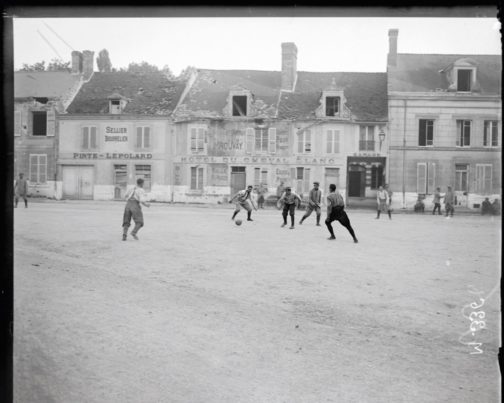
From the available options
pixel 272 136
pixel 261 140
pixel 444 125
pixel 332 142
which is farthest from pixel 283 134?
pixel 444 125

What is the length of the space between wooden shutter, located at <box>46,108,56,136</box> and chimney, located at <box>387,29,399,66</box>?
2.72 metres

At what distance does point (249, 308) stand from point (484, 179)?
194cm

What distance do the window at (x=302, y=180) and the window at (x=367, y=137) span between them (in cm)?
53

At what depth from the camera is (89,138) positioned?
3303 millimetres

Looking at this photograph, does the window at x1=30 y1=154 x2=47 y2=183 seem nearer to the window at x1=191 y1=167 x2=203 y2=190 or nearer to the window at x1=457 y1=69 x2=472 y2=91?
the window at x1=191 y1=167 x2=203 y2=190

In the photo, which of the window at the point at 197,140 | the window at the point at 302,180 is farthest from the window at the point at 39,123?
the window at the point at 302,180

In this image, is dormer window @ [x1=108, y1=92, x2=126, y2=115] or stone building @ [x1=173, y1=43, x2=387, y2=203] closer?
stone building @ [x1=173, y1=43, x2=387, y2=203]

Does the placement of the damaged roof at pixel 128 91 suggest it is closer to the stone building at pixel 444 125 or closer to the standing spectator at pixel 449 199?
the stone building at pixel 444 125

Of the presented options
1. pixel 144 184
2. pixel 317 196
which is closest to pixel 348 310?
pixel 317 196

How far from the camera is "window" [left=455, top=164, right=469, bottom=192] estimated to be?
280 cm

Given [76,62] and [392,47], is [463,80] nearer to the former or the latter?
[392,47]

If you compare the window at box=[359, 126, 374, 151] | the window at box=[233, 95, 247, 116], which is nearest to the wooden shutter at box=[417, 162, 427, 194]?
the window at box=[359, 126, 374, 151]

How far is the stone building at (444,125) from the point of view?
2.71 metres

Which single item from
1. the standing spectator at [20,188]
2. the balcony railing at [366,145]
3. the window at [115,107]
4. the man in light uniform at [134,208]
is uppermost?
the window at [115,107]
